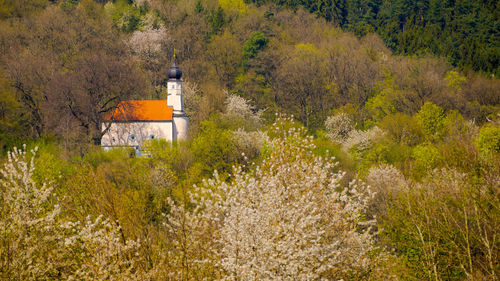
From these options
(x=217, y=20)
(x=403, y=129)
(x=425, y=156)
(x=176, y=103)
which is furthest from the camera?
(x=217, y=20)

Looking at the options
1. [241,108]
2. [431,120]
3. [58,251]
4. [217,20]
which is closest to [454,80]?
[431,120]

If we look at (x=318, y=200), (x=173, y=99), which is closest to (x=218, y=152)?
(x=173, y=99)

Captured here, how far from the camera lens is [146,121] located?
5256 centimetres

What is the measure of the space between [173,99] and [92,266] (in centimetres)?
4452

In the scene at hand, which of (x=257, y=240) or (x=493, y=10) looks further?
(x=493, y=10)

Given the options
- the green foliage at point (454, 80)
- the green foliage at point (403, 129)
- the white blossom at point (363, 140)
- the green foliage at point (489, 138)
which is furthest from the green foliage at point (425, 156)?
the green foliage at point (454, 80)

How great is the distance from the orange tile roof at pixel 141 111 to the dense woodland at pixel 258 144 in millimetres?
1008

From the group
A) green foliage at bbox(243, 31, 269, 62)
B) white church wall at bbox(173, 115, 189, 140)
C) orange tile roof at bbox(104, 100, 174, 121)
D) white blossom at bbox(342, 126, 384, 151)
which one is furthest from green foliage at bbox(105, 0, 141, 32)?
white blossom at bbox(342, 126, 384, 151)

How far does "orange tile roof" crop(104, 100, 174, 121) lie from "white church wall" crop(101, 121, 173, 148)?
425mm

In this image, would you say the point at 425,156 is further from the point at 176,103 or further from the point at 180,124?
the point at 176,103

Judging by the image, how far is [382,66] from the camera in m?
59.7

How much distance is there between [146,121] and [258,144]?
14481 mm

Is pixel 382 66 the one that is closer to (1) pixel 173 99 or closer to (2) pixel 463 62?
(2) pixel 463 62

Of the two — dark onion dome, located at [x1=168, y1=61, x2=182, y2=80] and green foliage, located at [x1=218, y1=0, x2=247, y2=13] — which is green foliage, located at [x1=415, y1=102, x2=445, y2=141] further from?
green foliage, located at [x1=218, y1=0, x2=247, y2=13]
